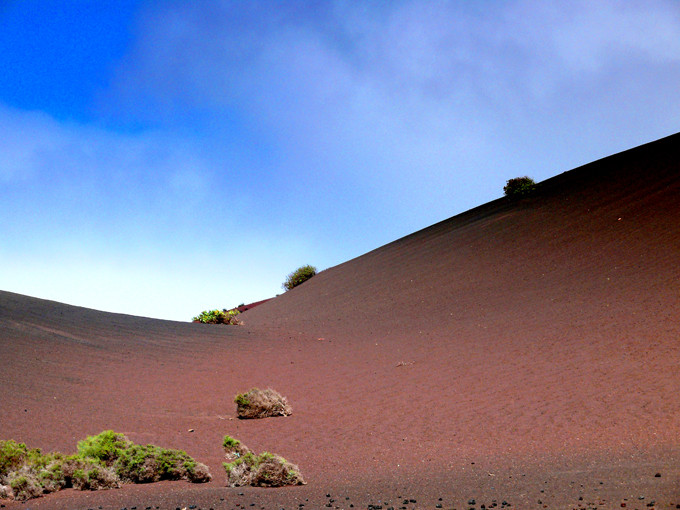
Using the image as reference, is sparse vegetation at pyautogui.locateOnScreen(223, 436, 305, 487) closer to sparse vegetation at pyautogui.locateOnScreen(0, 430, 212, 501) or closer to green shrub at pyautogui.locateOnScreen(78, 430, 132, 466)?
sparse vegetation at pyautogui.locateOnScreen(0, 430, 212, 501)

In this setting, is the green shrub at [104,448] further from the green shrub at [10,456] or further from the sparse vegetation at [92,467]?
the green shrub at [10,456]

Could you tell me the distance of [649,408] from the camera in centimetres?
1138

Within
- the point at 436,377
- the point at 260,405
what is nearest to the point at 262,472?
the point at 260,405

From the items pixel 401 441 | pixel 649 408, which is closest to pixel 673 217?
pixel 649 408

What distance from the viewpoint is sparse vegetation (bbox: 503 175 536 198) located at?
3975 centimetres

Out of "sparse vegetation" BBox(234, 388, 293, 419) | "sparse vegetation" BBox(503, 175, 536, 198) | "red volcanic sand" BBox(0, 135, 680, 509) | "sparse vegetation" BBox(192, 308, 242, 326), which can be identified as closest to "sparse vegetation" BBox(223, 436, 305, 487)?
"red volcanic sand" BBox(0, 135, 680, 509)

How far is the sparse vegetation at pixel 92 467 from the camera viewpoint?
722cm

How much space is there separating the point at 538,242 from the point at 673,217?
5558 mm

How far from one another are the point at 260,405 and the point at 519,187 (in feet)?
100

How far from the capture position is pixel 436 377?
608 inches

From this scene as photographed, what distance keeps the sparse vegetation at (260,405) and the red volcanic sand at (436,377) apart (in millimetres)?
308

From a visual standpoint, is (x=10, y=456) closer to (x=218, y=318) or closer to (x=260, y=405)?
(x=260, y=405)

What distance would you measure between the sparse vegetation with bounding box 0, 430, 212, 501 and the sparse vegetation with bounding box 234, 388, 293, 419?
462 cm

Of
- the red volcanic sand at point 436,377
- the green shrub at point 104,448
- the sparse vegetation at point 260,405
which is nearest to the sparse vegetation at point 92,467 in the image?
the green shrub at point 104,448
